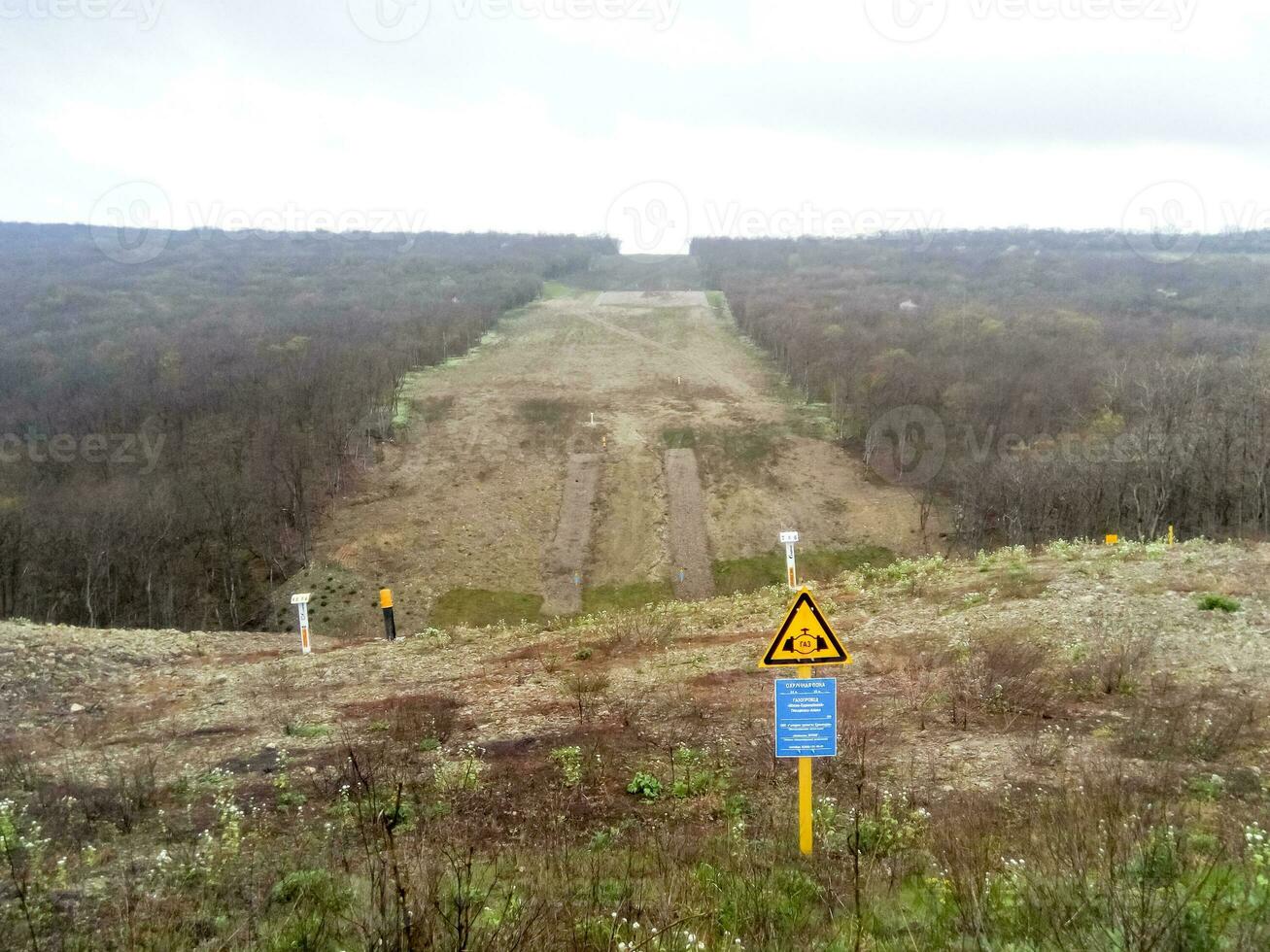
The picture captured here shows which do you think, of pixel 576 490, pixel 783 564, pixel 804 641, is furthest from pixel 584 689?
pixel 576 490

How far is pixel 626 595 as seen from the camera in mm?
30781

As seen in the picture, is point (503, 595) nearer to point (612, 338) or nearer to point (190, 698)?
point (190, 698)

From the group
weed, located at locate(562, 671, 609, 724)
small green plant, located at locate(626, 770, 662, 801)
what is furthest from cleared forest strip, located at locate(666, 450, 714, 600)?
small green plant, located at locate(626, 770, 662, 801)

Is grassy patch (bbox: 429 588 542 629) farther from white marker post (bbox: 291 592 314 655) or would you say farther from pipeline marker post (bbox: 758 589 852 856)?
pipeline marker post (bbox: 758 589 852 856)

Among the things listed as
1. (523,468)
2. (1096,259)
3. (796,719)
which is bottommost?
(523,468)

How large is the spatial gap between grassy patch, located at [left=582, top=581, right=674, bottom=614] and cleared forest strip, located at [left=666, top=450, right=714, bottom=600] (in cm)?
59

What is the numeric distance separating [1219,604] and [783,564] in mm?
21644

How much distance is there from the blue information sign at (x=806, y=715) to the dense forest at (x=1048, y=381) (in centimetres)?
2856

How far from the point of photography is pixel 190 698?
11.5 m

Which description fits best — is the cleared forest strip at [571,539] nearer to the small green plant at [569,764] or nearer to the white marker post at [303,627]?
the white marker post at [303,627]

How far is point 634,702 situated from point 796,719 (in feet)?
16.7

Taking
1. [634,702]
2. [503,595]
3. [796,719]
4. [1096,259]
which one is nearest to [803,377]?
[503,595]

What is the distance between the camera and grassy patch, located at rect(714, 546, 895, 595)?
1244 inches

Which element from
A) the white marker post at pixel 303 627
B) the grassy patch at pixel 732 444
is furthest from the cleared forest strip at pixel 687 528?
the white marker post at pixel 303 627
